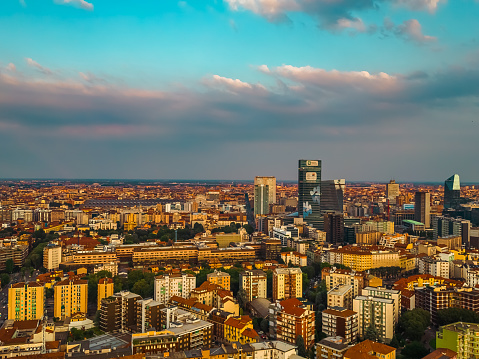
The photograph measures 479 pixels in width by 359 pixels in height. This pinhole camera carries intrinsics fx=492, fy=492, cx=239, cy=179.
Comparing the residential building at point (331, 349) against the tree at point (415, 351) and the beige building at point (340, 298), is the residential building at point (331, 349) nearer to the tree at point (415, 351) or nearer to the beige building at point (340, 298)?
the tree at point (415, 351)

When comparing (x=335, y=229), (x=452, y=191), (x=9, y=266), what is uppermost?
(x=452, y=191)

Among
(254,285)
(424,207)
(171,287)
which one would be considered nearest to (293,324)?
(254,285)

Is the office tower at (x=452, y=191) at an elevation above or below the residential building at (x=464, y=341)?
above

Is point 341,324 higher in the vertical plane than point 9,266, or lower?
higher

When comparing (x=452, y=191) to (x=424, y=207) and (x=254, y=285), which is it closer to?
(x=424, y=207)

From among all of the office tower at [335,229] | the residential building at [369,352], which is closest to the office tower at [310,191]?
the office tower at [335,229]

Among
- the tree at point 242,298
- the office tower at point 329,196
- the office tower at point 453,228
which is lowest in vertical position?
the tree at point 242,298

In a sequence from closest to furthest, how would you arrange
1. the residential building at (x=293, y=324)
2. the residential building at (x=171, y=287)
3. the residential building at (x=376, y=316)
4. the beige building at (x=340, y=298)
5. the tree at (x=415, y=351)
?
1. the tree at (x=415, y=351)
2. the residential building at (x=293, y=324)
3. the residential building at (x=376, y=316)
4. the beige building at (x=340, y=298)
5. the residential building at (x=171, y=287)
